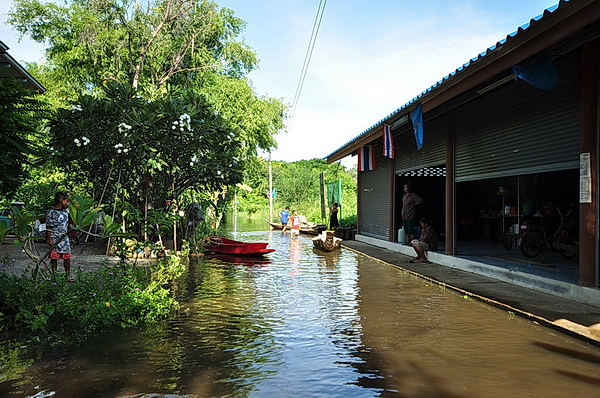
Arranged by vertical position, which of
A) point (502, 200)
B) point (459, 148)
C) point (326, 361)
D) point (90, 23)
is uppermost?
point (90, 23)

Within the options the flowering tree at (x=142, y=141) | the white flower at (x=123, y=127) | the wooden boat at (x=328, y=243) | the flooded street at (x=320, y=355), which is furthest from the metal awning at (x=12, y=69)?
the wooden boat at (x=328, y=243)

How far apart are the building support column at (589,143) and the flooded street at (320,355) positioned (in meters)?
1.53

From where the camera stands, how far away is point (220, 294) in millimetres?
9344

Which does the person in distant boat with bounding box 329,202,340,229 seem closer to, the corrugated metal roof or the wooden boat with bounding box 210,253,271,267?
the wooden boat with bounding box 210,253,271,267

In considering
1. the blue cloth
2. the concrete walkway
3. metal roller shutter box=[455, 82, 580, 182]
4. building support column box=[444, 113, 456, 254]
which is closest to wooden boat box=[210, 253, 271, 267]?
the concrete walkway

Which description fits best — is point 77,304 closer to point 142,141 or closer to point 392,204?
point 142,141

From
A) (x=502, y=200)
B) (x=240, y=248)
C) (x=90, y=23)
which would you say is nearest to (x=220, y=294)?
(x=240, y=248)

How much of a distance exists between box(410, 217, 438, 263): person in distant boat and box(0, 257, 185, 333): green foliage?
8.13 metres

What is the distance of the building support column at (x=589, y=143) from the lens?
780 cm

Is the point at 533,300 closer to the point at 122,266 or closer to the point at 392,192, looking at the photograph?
the point at 122,266

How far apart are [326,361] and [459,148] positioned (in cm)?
897

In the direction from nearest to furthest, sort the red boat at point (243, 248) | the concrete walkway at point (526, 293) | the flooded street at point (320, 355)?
1. the flooded street at point (320, 355)
2. the concrete walkway at point (526, 293)
3. the red boat at point (243, 248)

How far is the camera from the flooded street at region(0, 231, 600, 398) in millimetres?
4664

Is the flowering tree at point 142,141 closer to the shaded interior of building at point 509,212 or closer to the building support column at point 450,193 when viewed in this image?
the building support column at point 450,193
